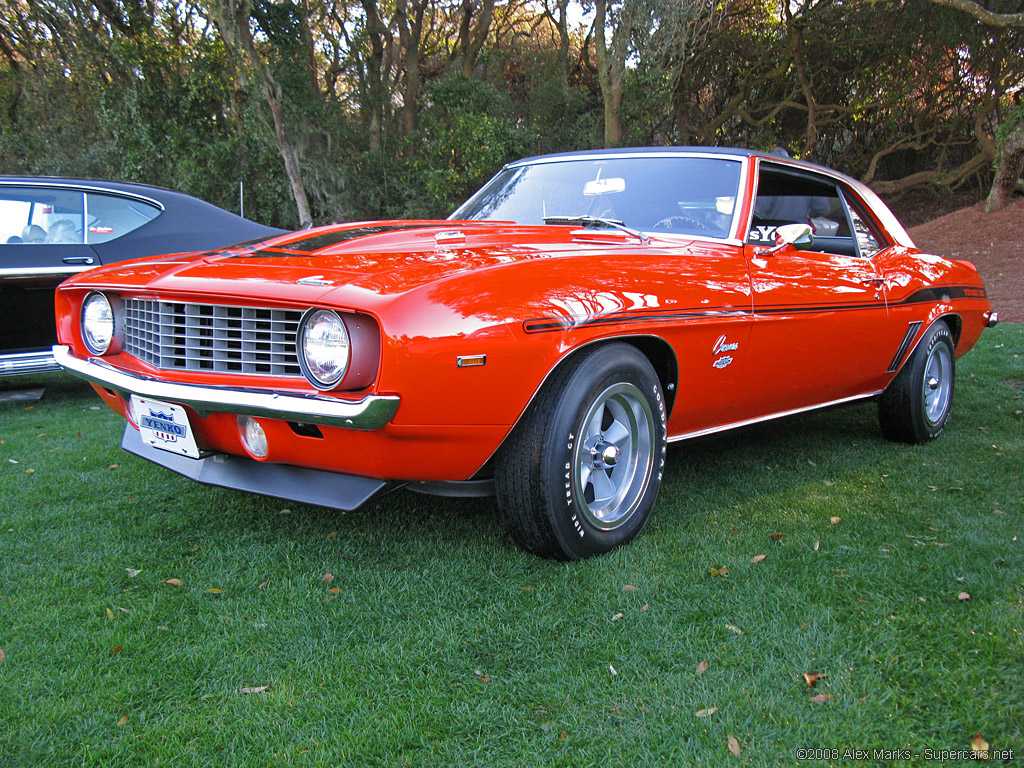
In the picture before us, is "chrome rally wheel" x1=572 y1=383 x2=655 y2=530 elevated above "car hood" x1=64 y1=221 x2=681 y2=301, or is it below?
below

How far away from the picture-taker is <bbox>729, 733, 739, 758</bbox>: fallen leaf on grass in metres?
1.85

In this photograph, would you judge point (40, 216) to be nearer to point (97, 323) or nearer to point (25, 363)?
point (25, 363)

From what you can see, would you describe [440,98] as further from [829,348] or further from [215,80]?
[829,348]

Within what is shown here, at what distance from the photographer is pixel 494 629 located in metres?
2.39

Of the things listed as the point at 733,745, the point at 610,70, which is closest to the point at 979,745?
the point at 733,745

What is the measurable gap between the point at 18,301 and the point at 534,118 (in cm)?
1603

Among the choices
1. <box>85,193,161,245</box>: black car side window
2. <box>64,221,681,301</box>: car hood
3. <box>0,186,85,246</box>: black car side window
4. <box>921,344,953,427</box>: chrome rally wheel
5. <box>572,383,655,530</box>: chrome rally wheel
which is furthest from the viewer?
<box>85,193,161,245</box>: black car side window

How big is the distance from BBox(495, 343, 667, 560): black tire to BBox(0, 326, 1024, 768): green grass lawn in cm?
12

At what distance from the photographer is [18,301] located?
513 centimetres

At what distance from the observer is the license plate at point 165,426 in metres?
2.73

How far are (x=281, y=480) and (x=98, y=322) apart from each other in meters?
1.09

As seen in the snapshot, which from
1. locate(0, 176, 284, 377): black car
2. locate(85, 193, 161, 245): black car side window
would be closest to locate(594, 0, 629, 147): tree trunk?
locate(0, 176, 284, 377): black car

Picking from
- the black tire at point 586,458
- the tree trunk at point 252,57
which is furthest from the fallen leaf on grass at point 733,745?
the tree trunk at point 252,57

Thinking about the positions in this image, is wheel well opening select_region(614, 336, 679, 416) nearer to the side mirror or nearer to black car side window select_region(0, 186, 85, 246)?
the side mirror
